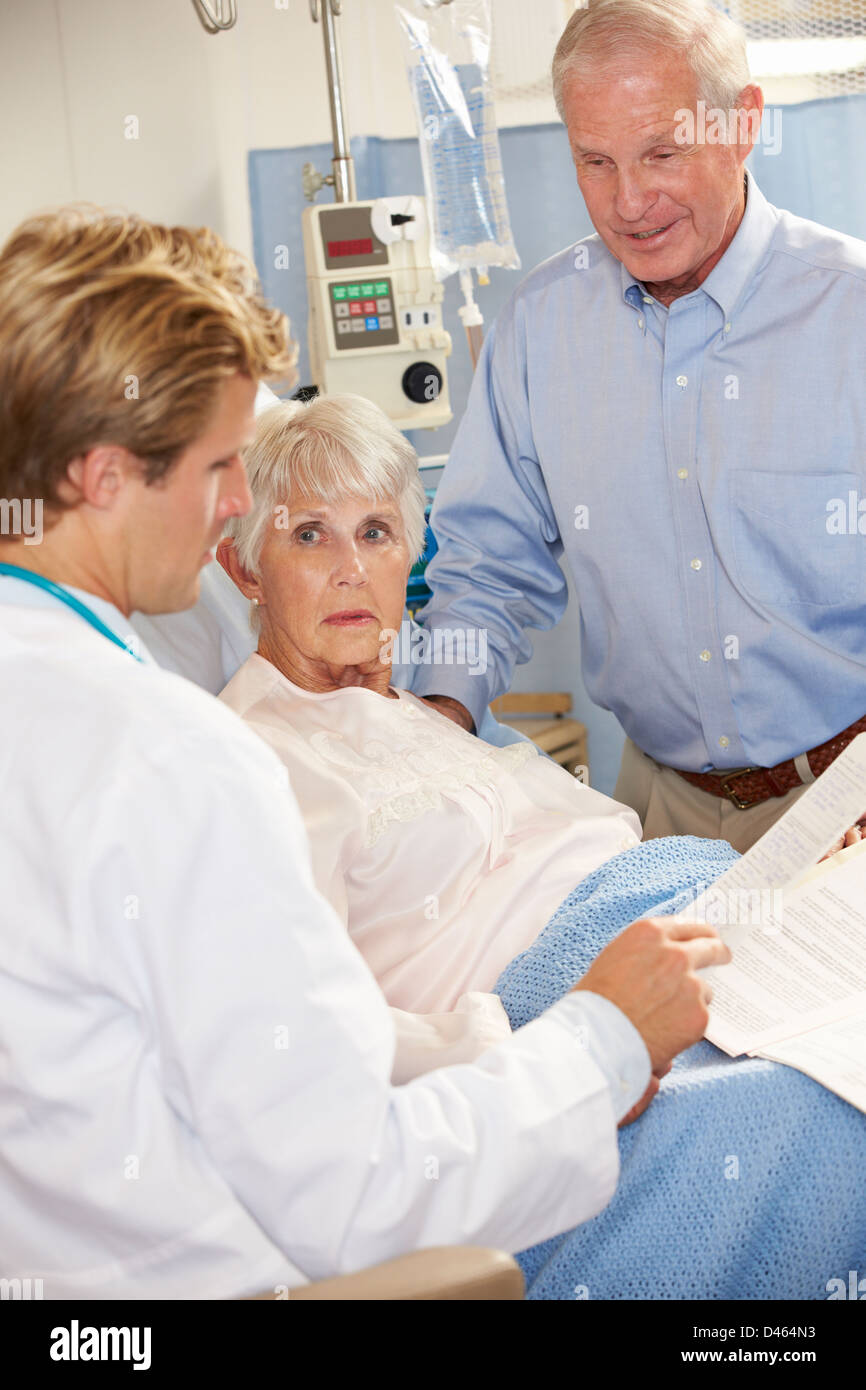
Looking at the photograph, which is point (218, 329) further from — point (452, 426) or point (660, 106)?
point (452, 426)

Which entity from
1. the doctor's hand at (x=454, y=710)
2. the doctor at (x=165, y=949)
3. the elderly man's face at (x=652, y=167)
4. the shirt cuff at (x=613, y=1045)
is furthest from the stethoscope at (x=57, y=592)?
the elderly man's face at (x=652, y=167)

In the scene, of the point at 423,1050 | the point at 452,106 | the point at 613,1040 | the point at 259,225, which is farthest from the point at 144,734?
the point at 259,225

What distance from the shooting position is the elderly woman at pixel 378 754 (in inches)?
65.4

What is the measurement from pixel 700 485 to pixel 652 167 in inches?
18.6

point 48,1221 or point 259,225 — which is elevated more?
point 259,225

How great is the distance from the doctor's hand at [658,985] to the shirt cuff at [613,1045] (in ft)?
0.06

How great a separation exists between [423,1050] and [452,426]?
8.63 feet

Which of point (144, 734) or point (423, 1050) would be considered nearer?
point (144, 734)

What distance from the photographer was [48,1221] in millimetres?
979

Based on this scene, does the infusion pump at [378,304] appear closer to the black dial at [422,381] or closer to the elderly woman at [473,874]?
the black dial at [422,381]

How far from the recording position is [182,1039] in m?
0.90

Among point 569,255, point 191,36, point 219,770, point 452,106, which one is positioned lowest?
point 219,770

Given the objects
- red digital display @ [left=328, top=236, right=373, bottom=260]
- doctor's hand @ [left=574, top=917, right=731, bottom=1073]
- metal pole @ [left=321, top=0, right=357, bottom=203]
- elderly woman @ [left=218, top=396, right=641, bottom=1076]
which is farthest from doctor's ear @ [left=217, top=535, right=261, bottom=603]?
metal pole @ [left=321, top=0, right=357, bottom=203]

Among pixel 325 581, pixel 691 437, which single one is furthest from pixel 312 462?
pixel 691 437
